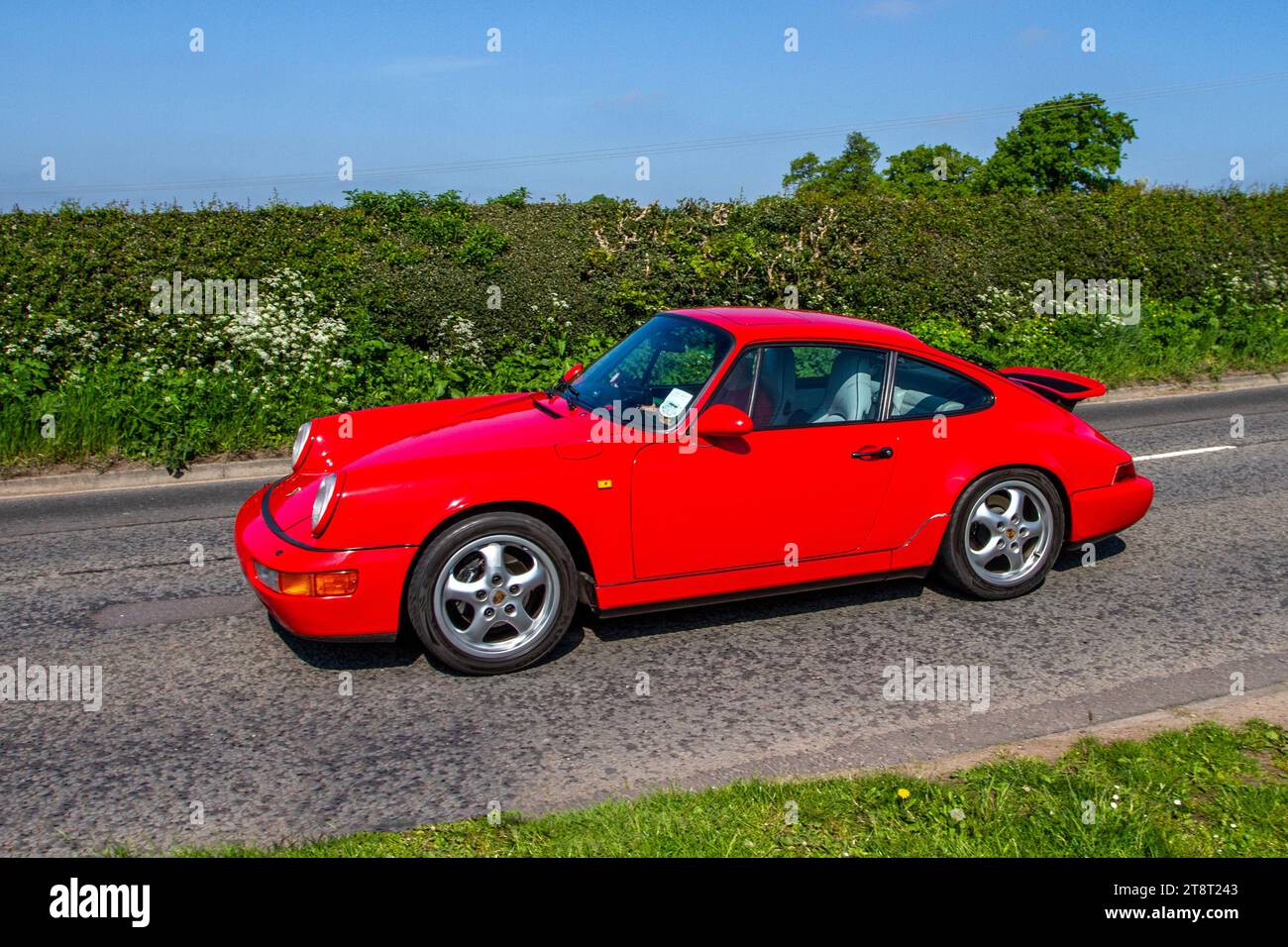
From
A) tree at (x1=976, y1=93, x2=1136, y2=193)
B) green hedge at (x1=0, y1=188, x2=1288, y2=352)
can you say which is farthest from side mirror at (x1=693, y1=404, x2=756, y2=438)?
tree at (x1=976, y1=93, x2=1136, y2=193)

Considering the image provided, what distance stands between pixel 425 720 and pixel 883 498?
2555 millimetres

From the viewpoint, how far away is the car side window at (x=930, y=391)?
5.93 m

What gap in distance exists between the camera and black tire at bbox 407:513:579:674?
16.3 feet

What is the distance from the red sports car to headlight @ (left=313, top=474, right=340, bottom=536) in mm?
10

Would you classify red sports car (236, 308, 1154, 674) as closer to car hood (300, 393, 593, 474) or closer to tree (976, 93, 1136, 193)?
car hood (300, 393, 593, 474)

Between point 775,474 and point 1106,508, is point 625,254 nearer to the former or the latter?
point 1106,508

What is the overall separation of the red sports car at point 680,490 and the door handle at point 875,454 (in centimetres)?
1

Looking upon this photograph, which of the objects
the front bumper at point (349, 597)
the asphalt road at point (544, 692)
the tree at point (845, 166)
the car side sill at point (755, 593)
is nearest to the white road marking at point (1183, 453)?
the asphalt road at point (544, 692)

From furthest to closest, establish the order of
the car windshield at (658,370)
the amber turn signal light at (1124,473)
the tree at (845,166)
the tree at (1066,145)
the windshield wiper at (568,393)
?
the tree at (845,166), the tree at (1066,145), the amber turn signal light at (1124,473), the windshield wiper at (568,393), the car windshield at (658,370)

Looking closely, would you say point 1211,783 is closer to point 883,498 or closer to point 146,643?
point 883,498

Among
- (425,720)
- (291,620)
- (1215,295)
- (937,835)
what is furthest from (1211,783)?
(1215,295)

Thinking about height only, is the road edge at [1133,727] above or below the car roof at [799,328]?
below

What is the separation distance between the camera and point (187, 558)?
731cm

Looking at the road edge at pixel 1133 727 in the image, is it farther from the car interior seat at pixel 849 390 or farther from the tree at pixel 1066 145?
the tree at pixel 1066 145
